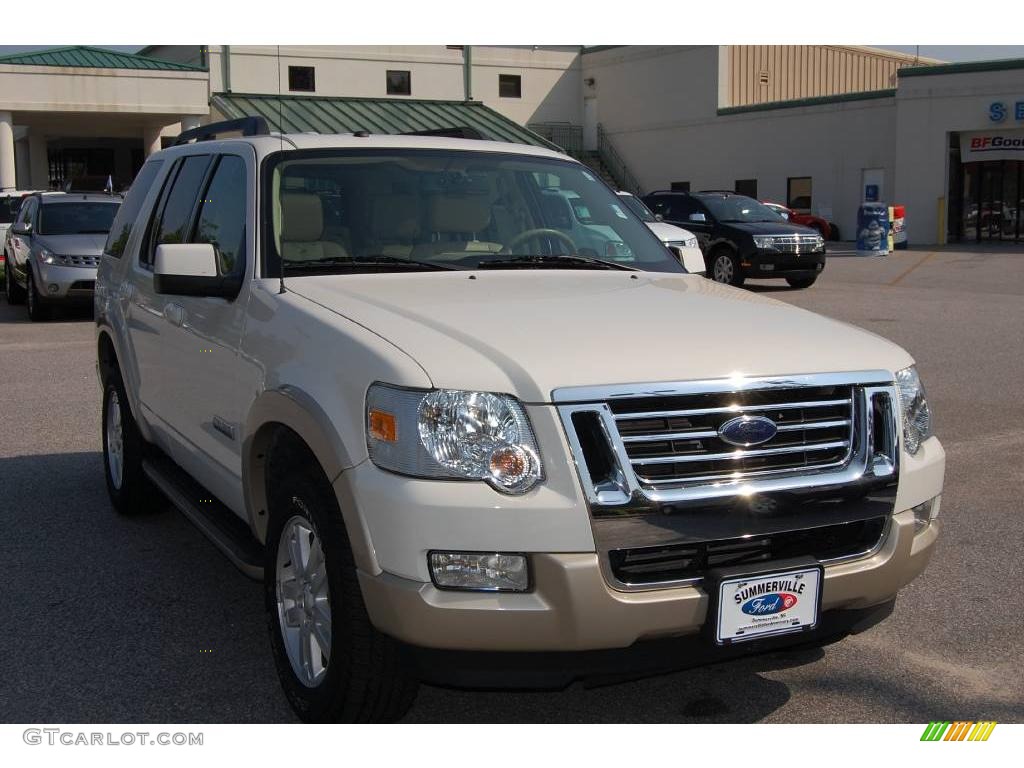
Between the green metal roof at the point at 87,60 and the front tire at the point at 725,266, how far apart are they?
21.7 m

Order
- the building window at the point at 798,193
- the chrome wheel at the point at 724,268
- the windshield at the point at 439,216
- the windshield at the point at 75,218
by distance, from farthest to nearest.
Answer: the building window at the point at 798,193, the chrome wheel at the point at 724,268, the windshield at the point at 75,218, the windshield at the point at 439,216

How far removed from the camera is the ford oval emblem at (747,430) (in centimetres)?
320

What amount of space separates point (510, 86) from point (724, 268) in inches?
1188

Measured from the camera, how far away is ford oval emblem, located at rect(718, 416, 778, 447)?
10.5 ft

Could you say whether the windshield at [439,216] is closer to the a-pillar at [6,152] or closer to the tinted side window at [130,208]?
the tinted side window at [130,208]

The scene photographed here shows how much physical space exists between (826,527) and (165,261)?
243 cm

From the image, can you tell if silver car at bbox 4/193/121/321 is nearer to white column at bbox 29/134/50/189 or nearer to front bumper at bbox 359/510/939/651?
front bumper at bbox 359/510/939/651

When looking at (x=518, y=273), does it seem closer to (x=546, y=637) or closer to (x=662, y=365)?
(x=662, y=365)

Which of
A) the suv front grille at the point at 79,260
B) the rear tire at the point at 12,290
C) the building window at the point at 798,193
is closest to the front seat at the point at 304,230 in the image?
the suv front grille at the point at 79,260

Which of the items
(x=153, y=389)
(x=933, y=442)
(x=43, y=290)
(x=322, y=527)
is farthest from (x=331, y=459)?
(x=43, y=290)

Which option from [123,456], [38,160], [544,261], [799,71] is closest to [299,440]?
[544,261]
